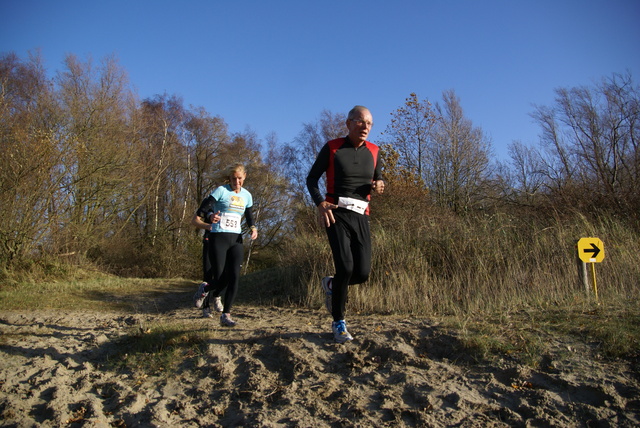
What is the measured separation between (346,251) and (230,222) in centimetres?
196

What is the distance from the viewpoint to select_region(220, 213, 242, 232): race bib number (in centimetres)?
508

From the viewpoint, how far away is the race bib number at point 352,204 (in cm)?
373

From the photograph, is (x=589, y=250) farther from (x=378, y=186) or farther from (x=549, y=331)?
(x=378, y=186)

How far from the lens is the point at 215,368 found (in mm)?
3506

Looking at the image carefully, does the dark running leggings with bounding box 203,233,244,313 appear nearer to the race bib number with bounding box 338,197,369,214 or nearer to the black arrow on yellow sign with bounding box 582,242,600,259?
the race bib number with bounding box 338,197,369,214

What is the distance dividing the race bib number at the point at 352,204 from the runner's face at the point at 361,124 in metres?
0.57

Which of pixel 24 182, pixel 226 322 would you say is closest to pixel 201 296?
pixel 226 322

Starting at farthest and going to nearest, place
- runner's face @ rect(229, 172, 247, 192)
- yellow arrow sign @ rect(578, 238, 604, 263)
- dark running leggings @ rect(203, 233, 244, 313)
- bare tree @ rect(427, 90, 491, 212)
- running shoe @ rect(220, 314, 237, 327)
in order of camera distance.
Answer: bare tree @ rect(427, 90, 491, 212) < runner's face @ rect(229, 172, 247, 192) < yellow arrow sign @ rect(578, 238, 604, 263) < dark running leggings @ rect(203, 233, 244, 313) < running shoe @ rect(220, 314, 237, 327)

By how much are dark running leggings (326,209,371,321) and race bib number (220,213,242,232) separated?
5.79ft

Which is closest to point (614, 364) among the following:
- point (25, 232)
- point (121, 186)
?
point (25, 232)

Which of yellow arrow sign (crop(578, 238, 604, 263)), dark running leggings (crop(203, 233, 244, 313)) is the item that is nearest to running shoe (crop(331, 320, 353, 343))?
dark running leggings (crop(203, 233, 244, 313))

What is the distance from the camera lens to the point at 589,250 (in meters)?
5.10

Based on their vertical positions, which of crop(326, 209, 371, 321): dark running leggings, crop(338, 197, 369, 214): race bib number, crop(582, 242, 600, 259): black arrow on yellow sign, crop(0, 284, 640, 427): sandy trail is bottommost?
crop(0, 284, 640, 427): sandy trail

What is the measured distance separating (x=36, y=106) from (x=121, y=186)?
11.7ft
